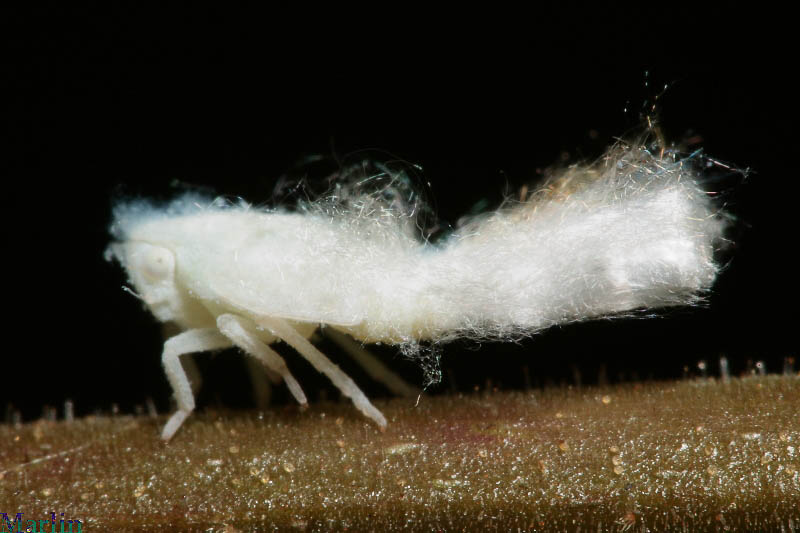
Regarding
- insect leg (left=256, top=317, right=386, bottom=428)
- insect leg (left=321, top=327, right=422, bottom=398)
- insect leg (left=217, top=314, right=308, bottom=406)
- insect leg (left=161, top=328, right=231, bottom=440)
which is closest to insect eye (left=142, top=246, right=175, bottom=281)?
insect leg (left=161, top=328, right=231, bottom=440)

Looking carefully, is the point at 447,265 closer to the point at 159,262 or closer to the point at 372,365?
the point at 372,365

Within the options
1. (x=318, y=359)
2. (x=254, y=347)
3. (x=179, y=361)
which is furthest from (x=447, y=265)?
(x=179, y=361)

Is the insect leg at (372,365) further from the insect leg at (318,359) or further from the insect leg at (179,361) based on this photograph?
the insect leg at (179,361)

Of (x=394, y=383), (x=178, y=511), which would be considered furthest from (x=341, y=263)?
(x=178, y=511)

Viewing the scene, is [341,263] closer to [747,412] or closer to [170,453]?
[170,453]

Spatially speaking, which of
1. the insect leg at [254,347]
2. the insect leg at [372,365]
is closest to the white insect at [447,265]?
the insect leg at [254,347]

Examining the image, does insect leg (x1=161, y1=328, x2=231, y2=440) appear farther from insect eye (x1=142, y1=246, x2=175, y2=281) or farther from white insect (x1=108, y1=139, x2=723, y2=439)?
insect eye (x1=142, y1=246, x2=175, y2=281)

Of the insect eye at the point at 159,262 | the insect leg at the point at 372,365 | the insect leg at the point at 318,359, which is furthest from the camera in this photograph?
the insect leg at the point at 372,365
